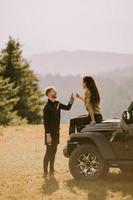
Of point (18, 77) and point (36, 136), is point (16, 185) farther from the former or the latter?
point (18, 77)

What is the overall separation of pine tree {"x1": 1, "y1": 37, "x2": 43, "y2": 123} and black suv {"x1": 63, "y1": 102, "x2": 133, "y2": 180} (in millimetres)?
29611

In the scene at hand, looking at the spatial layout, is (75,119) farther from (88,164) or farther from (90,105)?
(88,164)

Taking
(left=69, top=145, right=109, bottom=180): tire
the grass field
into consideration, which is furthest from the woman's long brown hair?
the grass field

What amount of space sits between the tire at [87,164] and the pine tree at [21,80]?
1167 inches

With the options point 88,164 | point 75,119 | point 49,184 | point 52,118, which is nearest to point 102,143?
point 88,164

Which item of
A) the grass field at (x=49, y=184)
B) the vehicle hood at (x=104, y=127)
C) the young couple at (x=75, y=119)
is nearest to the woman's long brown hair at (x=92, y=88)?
the young couple at (x=75, y=119)

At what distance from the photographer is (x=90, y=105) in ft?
39.1

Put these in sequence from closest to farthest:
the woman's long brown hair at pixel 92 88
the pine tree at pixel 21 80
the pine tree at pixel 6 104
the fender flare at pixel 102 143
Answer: the fender flare at pixel 102 143
the woman's long brown hair at pixel 92 88
the pine tree at pixel 6 104
the pine tree at pixel 21 80

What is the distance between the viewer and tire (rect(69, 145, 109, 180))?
11116mm

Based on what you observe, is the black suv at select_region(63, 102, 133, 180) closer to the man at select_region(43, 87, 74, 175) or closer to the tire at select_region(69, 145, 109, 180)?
the tire at select_region(69, 145, 109, 180)

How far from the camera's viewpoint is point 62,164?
47.1 ft

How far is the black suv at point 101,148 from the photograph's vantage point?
10766 mm

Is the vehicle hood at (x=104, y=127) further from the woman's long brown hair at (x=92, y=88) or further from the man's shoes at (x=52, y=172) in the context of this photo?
the man's shoes at (x=52, y=172)

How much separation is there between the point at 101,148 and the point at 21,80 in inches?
1236
